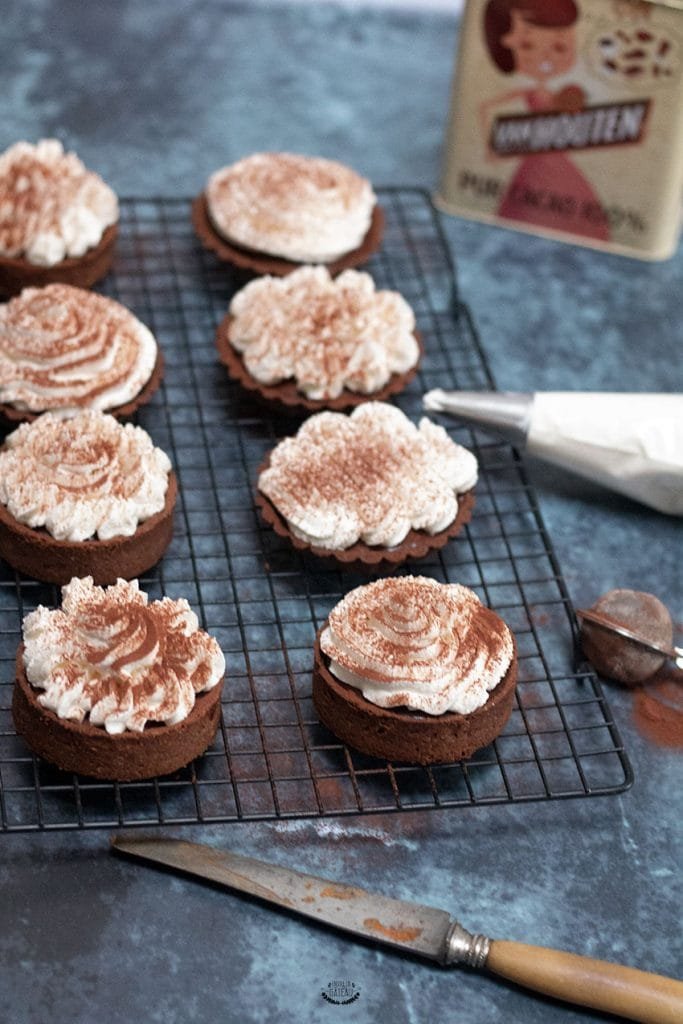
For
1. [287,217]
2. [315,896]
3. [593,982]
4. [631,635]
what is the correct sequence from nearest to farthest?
[593,982], [315,896], [631,635], [287,217]

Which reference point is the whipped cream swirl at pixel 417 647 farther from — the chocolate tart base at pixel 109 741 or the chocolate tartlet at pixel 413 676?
the chocolate tart base at pixel 109 741

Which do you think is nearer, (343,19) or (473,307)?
(473,307)

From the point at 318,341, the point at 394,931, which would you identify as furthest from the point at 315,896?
the point at 318,341

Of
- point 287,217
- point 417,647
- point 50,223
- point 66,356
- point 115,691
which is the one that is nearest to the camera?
point 115,691

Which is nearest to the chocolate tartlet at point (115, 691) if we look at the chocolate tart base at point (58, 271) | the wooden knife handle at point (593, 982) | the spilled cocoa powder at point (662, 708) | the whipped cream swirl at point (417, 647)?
the whipped cream swirl at point (417, 647)

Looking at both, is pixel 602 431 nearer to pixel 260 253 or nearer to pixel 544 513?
pixel 544 513

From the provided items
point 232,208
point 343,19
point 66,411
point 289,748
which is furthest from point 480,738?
point 343,19

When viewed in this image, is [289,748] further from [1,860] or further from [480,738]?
[1,860]
